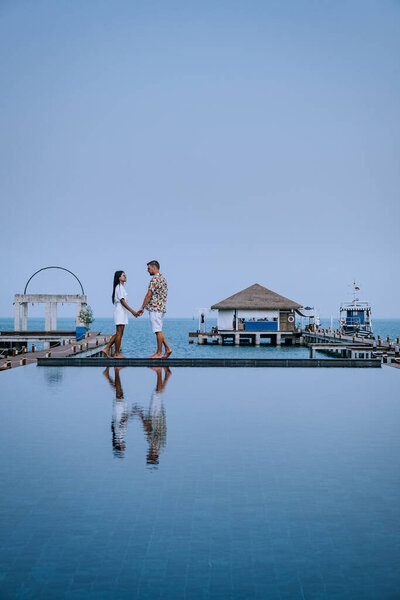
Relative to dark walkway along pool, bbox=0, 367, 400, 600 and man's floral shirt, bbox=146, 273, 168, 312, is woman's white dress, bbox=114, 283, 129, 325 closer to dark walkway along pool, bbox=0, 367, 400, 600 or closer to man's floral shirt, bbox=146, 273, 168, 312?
man's floral shirt, bbox=146, 273, 168, 312

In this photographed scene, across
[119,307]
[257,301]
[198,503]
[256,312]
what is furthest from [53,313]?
[198,503]

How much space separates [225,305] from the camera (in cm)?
6322

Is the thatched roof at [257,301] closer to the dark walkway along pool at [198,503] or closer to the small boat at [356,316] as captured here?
the small boat at [356,316]

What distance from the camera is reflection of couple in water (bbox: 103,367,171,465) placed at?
5.39m

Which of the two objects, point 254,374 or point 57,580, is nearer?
point 57,580

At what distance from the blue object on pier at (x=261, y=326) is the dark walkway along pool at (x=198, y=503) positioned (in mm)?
55915

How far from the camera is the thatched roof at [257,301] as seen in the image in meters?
63.1

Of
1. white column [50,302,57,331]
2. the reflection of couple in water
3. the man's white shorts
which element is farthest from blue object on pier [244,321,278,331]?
the reflection of couple in water

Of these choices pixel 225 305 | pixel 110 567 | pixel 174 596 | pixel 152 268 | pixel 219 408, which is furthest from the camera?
pixel 225 305

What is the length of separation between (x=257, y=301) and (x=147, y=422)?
5780cm

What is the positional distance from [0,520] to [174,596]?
1394 mm

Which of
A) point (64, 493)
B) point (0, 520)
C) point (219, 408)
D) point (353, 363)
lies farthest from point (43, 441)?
point (353, 363)

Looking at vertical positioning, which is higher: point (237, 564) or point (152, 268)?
point (152, 268)

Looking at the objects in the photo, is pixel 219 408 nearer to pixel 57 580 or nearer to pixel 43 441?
pixel 43 441
